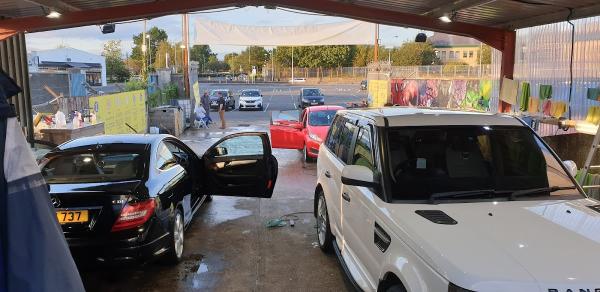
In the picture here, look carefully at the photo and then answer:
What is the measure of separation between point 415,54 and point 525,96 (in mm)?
75805

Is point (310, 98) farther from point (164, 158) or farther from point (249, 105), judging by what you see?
point (164, 158)

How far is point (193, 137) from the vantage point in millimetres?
18359

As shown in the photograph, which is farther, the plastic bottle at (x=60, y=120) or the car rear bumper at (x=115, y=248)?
the plastic bottle at (x=60, y=120)

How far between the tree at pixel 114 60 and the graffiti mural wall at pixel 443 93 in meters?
57.7

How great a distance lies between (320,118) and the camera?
42.3 ft

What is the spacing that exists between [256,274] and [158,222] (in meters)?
1.19

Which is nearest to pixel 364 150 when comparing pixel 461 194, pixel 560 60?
pixel 461 194

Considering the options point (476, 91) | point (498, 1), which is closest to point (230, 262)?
point (498, 1)

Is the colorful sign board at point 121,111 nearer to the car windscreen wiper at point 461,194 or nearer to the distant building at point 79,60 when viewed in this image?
the car windscreen wiper at point 461,194

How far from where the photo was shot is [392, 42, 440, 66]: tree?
269 feet

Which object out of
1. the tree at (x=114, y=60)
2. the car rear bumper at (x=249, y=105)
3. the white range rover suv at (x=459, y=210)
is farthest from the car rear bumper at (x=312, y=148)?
the tree at (x=114, y=60)

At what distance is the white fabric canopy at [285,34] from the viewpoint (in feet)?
69.9

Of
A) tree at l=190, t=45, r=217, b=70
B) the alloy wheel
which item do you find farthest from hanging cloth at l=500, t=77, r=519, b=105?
tree at l=190, t=45, r=217, b=70

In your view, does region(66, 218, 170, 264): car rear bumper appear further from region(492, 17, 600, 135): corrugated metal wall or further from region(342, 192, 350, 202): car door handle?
region(492, 17, 600, 135): corrugated metal wall
